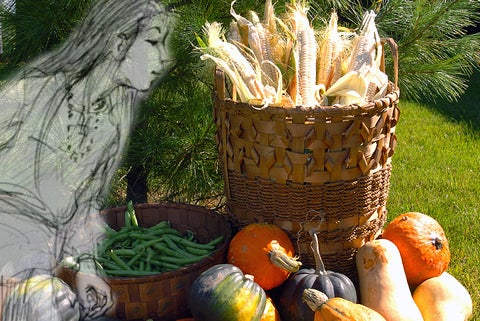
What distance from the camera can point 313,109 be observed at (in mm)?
1950

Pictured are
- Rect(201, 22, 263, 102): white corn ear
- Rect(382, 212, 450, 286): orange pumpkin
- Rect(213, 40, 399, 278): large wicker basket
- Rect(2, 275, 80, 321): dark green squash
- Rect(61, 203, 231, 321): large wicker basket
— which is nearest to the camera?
Rect(2, 275, 80, 321): dark green squash

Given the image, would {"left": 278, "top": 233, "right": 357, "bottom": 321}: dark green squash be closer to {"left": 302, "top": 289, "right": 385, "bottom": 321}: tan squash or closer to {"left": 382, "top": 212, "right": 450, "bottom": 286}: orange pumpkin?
{"left": 302, "top": 289, "right": 385, "bottom": 321}: tan squash

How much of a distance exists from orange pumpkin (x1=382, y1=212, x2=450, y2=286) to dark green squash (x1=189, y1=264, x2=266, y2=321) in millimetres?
610

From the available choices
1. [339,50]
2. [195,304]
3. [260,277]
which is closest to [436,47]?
[339,50]

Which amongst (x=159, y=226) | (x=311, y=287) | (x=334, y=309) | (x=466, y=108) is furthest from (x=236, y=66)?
(x=466, y=108)

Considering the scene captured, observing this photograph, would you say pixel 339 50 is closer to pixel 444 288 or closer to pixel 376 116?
pixel 376 116

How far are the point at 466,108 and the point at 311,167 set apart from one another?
12.3 feet

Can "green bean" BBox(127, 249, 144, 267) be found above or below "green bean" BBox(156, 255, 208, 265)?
above

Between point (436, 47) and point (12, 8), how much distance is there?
6.20ft

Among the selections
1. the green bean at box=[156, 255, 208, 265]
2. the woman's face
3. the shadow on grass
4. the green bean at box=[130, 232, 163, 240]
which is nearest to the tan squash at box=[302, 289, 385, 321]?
the green bean at box=[156, 255, 208, 265]

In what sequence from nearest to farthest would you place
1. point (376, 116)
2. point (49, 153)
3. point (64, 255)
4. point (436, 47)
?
point (49, 153)
point (64, 255)
point (376, 116)
point (436, 47)

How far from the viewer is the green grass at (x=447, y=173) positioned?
299 centimetres

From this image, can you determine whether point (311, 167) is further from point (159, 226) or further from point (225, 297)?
point (159, 226)

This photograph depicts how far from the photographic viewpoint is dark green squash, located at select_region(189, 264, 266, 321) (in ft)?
6.00
